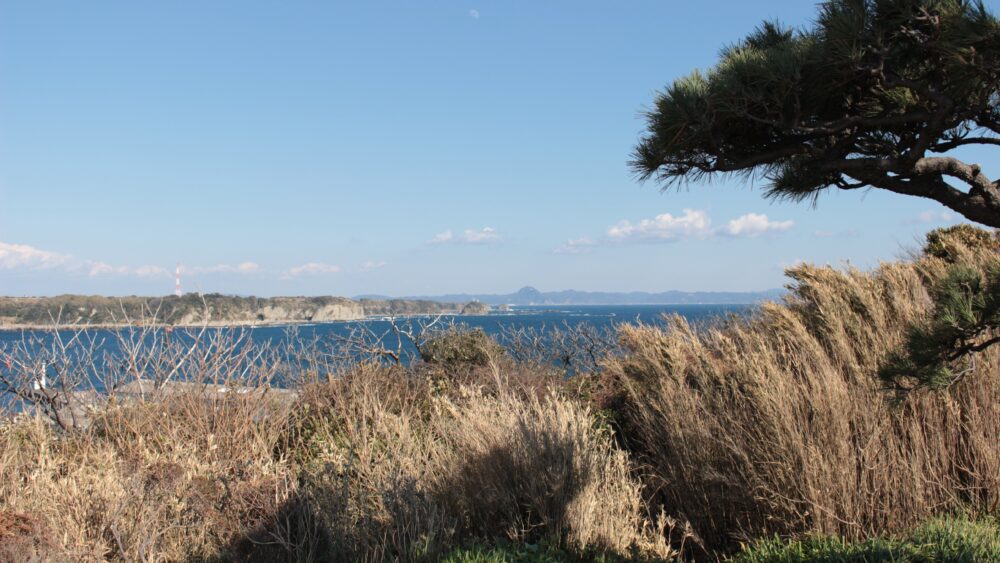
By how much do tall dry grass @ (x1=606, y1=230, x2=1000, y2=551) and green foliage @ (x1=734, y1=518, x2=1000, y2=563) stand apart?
1.02 feet

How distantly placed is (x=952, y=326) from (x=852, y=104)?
2354 millimetres

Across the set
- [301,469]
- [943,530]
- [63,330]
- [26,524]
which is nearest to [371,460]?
[301,469]

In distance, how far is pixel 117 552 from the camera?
15.6 feet

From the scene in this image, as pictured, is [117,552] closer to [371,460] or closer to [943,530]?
[371,460]

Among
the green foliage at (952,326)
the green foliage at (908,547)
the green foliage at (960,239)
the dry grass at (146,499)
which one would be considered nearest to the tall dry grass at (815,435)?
the green foliage at (908,547)

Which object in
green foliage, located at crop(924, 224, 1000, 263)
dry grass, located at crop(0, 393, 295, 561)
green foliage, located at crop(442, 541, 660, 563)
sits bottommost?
green foliage, located at crop(442, 541, 660, 563)

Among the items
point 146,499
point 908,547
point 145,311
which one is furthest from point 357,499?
point 145,311

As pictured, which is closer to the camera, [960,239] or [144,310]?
[144,310]

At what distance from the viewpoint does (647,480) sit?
5.94 meters

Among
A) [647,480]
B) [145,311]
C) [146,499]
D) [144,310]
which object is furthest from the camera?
[145,311]

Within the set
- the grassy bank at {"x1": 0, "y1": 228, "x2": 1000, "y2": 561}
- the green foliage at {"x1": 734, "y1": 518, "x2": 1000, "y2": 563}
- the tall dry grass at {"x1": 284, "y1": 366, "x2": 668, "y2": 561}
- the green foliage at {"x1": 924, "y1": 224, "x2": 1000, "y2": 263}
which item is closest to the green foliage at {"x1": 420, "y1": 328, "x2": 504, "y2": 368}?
the grassy bank at {"x1": 0, "y1": 228, "x2": 1000, "y2": 561}

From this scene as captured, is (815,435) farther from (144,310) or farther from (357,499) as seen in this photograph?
(144,310)

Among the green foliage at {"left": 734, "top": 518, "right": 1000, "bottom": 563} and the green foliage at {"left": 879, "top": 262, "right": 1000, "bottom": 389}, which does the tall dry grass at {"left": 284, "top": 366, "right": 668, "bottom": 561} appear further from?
the green foliage at {"left": 879, "top": 262, "right": 1000, "bottom": 389}

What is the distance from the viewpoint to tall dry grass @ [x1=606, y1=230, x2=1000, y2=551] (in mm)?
5086
